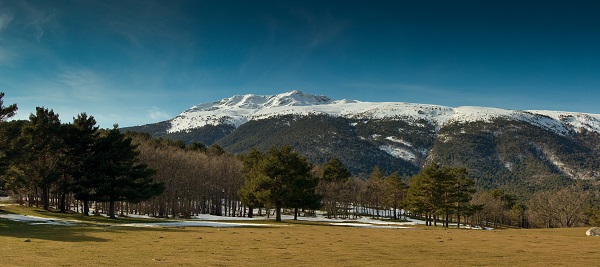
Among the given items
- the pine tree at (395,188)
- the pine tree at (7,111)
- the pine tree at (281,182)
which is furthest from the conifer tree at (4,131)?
the pine tree at (395,188)

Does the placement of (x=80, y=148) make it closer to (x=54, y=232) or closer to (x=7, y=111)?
(x=7, y=111)

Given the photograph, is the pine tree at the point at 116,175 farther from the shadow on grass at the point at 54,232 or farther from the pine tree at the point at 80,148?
the shadow on grass at the point at 54,232

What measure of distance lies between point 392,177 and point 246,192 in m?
56.8

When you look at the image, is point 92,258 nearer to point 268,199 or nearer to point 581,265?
point 581,265

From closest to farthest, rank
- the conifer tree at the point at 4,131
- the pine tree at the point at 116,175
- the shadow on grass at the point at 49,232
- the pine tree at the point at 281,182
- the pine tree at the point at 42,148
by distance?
Result: the shadow on grass at the point at 49,232, the conifer tree at the point at 4,131, the pine tree at the point at 42,148, the pine tree at the point at 116,175, the pine tree at the point at 281,182

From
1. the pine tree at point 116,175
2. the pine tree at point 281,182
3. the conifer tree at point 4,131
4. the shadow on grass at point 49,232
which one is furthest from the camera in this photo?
the pine tree at point 281,182

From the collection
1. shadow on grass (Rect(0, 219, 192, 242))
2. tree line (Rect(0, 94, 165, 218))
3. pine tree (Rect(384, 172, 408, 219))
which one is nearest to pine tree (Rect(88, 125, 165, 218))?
tree line (Rect(0, 94, 165, 218))

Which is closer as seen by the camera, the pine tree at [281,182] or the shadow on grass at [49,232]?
the shadow on grass at [49,232]

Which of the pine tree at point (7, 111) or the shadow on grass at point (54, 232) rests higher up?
the pine tree at point (7, 111)

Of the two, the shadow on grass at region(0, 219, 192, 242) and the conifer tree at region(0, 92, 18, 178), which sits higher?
the conifer tree at region(0, 92, 18, 178)

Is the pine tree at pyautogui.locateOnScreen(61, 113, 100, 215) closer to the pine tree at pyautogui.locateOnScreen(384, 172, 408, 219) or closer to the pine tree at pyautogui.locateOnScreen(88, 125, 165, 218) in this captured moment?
the pine tree at pyautogui.locateOnScreen(88, 125, 165, 218)

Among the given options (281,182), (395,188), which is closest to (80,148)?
(281,182)

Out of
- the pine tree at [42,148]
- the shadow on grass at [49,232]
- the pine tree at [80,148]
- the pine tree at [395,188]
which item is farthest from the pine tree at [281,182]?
the pine tree at [395,188]

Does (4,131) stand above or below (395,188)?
above
